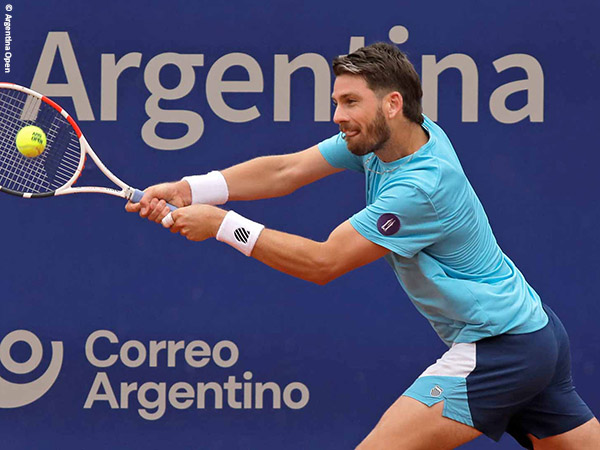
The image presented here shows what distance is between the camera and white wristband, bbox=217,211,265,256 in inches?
120

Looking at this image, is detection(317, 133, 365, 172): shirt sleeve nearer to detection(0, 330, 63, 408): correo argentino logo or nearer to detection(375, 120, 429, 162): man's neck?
detection(375, 120, 429, 162): man's neck

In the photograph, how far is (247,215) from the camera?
418 cm

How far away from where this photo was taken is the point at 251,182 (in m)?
3.49

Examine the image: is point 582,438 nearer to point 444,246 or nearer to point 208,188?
point 444,246

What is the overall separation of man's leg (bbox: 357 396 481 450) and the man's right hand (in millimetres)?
917

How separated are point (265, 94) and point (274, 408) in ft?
4.02

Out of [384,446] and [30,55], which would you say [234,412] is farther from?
[30,55]

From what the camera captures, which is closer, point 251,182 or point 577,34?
point 251,182

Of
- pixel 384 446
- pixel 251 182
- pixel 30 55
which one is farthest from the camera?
pixel 30 55

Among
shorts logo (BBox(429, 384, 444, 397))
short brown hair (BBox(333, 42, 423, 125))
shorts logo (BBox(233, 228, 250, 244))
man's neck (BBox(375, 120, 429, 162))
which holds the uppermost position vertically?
short brown hair (BBox(333, 42, 423, 125))

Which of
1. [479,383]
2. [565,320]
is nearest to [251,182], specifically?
[479,383]

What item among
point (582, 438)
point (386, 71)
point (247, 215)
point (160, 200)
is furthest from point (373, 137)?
point (247, 215)

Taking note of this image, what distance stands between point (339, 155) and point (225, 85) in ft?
2.79

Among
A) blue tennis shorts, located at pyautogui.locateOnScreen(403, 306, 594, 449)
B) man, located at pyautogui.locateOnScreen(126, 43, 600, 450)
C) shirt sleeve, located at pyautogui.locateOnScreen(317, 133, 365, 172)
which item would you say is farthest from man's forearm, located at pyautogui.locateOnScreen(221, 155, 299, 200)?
blue tennis shorts, located at pyautogui.locateOnScreen(403, 306, 594, 449)
